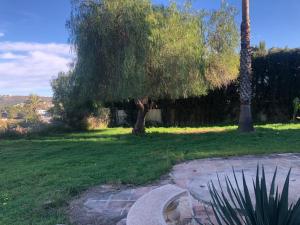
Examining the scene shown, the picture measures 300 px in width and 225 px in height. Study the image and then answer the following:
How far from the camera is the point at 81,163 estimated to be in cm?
934

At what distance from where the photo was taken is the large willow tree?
13344mm

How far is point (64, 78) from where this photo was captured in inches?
785

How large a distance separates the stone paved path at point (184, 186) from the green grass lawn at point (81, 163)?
0.85 feet

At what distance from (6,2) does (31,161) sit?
779cm

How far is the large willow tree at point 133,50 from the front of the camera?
13.3m

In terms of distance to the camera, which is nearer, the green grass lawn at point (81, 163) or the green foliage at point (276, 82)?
the green grass lawn at point (81, 163)

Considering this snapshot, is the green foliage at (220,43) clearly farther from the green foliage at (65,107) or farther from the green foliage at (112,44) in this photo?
the green foliage at (65,107)

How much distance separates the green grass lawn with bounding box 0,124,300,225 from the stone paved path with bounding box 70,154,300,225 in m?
0.26

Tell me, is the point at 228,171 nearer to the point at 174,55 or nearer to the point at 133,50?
the point at 133,50

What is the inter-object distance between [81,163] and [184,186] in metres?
3.61

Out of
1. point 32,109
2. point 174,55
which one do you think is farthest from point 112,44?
point 32,109

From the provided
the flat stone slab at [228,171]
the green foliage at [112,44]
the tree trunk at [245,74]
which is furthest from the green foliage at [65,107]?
the flat stone slab at [228,171]

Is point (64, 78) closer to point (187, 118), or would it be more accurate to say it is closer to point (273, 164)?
point (187, 118)

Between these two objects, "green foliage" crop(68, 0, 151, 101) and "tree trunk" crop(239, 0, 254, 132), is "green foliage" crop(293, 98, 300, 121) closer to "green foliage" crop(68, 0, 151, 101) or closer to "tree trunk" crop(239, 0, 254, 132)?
Answer: "tree trunk" crop(239, 0, 254, 132)
